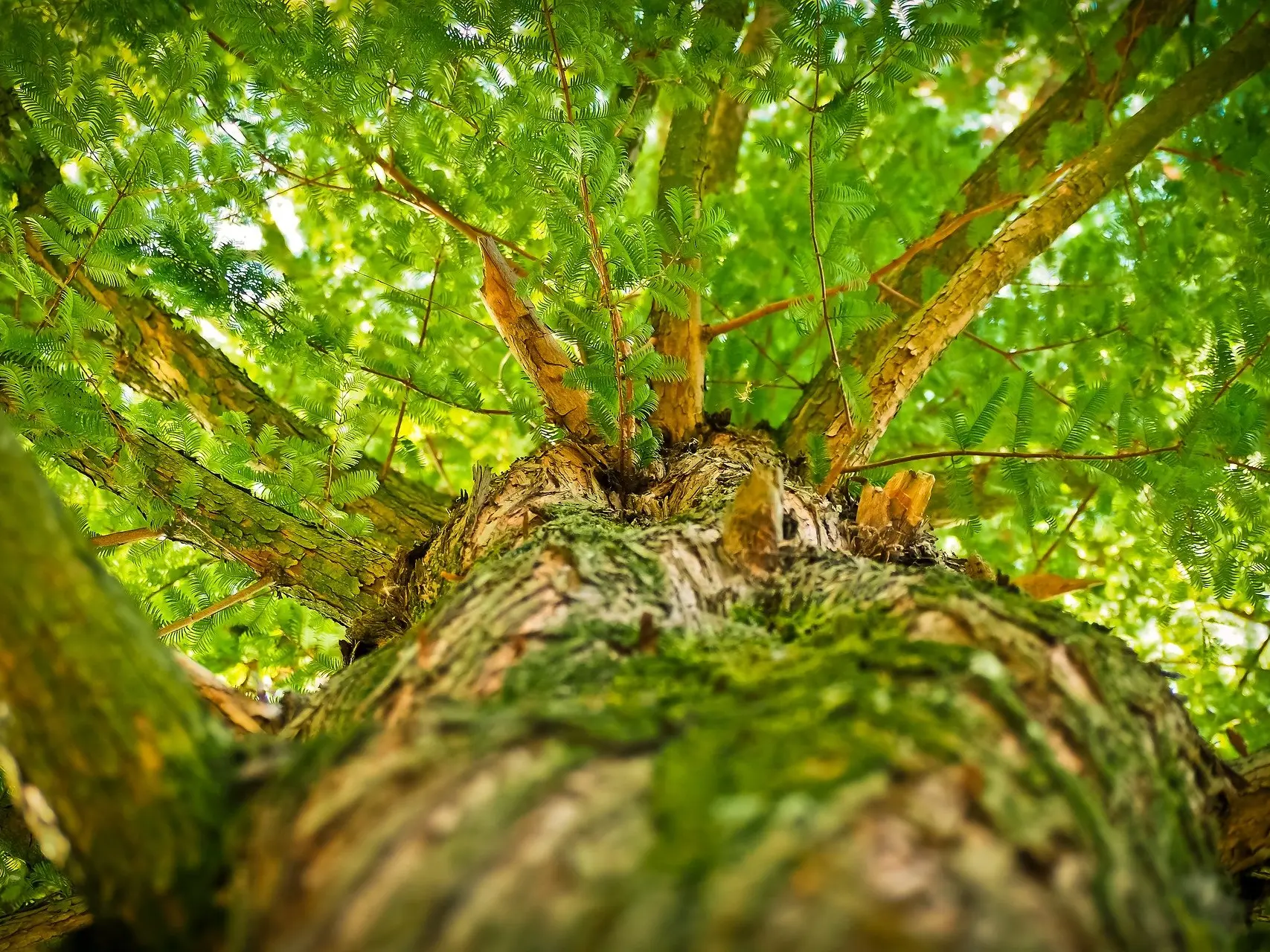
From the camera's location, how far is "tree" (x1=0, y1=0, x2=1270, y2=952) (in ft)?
2.12

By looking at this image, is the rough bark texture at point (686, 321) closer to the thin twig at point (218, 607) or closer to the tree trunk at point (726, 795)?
the thin twig at point (218, 607)

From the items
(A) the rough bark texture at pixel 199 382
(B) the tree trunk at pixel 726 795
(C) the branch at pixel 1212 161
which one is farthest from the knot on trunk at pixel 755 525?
(C) the branch at pixel 1212 161

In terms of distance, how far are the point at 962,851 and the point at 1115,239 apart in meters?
4.22

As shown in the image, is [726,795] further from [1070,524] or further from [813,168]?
[1070,524]

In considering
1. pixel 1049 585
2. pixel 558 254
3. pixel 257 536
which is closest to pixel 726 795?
Result: pixel 558 254

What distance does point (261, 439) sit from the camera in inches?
92.7

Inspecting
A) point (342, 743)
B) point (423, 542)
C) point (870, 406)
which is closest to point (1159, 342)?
point (870, 406)

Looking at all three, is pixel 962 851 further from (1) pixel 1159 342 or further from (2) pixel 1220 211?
(2) pixel 1220 211

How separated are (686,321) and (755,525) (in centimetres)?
176

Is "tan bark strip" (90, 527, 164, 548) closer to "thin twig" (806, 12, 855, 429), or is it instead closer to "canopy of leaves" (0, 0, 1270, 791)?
"canopy of leaves" (0, 0, 1270, 791)

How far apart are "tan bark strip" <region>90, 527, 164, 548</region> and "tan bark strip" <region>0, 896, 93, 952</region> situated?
110 centimetres

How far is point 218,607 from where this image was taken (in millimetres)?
2561

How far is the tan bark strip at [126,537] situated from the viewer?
249cm

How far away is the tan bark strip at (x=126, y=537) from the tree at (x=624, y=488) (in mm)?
26
